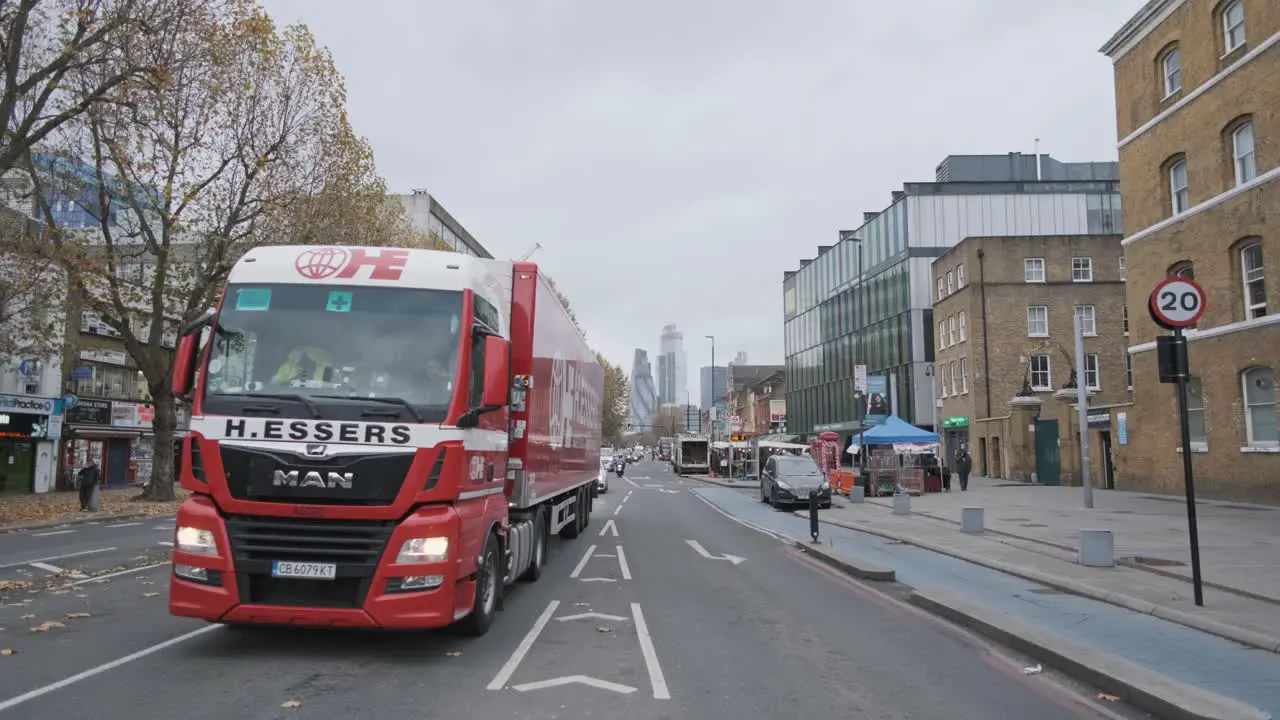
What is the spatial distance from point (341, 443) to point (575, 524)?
10696mm

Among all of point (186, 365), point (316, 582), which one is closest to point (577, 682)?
point (316, 582)

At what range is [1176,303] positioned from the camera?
31.7 ft

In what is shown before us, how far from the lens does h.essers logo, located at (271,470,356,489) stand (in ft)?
21.5

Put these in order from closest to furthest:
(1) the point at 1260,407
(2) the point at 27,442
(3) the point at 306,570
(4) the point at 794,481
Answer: (3) the point at 306,570
(1) the point at 1260,407
(4) the point at 794,481
(2) the point at 27,442

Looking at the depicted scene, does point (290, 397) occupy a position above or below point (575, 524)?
above

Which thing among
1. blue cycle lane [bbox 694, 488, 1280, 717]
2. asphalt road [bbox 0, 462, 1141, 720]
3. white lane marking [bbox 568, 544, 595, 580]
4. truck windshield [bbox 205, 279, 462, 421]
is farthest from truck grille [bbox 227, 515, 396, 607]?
blue cycle lane [bbox 694, 488, 1280, 717]

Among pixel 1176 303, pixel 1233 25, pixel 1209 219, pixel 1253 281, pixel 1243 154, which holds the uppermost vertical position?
pixel 1233 25

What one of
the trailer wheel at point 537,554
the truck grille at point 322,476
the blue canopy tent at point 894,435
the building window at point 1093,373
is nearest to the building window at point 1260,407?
the blue canopy tent at point 894,435

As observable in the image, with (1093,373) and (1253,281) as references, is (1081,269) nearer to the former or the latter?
(1093,373)

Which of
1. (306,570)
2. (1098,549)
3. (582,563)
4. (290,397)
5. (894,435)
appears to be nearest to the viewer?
(306,570)

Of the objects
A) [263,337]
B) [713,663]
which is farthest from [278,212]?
[713,663]

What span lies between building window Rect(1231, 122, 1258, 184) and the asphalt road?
66.7 feet

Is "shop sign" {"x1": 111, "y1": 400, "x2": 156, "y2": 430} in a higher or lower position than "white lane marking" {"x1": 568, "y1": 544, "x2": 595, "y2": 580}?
higher

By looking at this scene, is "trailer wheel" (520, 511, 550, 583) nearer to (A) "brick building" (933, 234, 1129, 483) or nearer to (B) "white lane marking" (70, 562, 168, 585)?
(B) "white lane marking" (70, 562, 168, 585)
